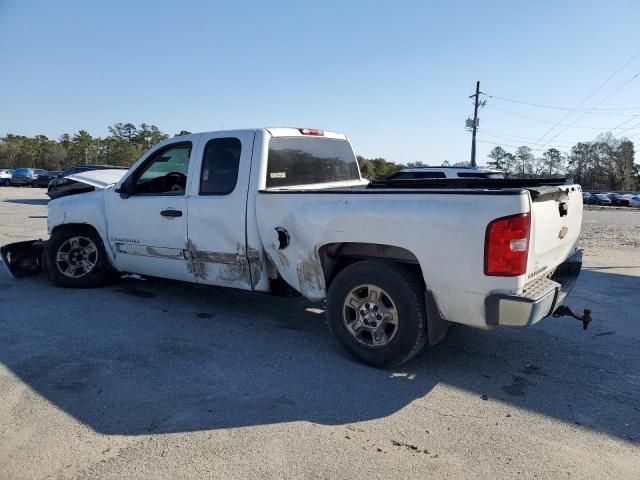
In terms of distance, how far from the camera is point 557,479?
106 inches

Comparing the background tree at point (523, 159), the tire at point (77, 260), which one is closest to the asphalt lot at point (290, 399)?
the tire at point (77, 260)

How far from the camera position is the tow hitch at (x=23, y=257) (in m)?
6.87

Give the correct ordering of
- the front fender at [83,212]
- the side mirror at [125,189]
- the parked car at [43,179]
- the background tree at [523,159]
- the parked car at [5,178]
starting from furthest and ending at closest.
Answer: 1. the background tree at [523,159]
2. the parked car at [5,178]
3. the parked car at [43,179]
4. the front fender at [83,212]
5. the side mirror at [125,189]

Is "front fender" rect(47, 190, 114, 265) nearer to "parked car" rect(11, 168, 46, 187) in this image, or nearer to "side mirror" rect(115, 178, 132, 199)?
"side mirror" rect(115, 178, 132, 199)

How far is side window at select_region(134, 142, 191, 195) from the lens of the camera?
5473 millimetres

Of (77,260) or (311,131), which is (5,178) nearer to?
(77,260)

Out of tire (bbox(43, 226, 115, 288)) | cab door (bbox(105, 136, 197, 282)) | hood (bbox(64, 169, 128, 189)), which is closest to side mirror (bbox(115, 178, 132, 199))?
cab door (bbox(105, 136, 197, 282))

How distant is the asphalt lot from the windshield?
5.06 ft

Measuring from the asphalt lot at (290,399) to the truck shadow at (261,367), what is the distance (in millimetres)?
16

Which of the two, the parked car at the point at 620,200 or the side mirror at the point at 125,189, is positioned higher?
the parked car at the point at 620,200

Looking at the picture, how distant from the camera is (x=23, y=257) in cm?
696

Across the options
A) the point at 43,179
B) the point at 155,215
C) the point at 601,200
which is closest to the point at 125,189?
the point at 155,215

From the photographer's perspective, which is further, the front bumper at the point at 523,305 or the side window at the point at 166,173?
the side window at the point at 166,173

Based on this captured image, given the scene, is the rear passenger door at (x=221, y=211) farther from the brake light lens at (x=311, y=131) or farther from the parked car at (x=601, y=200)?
the parked car at (x=601, y=200)
